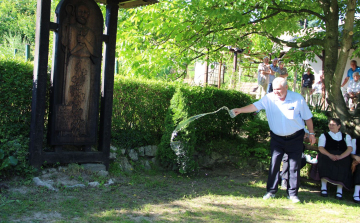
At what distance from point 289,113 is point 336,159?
1.83 m

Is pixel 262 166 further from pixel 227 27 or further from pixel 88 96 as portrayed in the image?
pixel 88 96

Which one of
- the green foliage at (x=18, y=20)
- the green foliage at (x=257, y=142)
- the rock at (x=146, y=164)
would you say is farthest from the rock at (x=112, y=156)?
the green foliage at (x=18, y=20)

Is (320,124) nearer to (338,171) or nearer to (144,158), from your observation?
(338,171)

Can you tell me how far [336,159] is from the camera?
6391 mm

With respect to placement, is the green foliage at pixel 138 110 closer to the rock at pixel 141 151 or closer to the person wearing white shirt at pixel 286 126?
the rock at pixel 141 151

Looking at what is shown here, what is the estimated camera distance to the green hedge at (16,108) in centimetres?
517

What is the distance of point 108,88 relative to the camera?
6.23 metres

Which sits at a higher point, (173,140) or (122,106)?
(122,106)

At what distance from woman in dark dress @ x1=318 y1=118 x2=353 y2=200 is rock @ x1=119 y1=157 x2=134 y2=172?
149 inches

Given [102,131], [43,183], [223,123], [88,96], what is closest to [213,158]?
[223,123]

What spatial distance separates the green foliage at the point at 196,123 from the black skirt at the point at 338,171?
2560mm

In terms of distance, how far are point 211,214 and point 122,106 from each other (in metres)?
3.40

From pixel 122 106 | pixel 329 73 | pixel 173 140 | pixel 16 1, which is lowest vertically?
pixel 173 140

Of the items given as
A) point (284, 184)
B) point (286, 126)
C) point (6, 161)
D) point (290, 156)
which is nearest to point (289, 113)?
point (286, 126)
